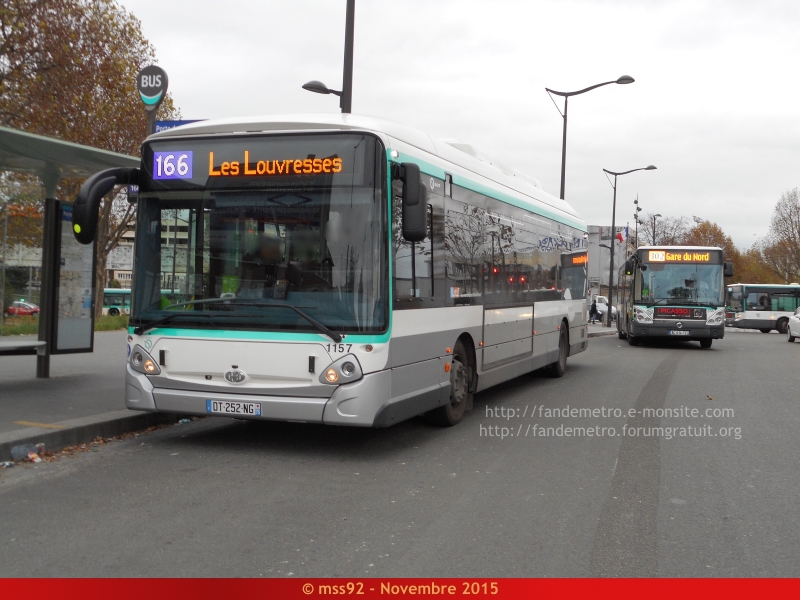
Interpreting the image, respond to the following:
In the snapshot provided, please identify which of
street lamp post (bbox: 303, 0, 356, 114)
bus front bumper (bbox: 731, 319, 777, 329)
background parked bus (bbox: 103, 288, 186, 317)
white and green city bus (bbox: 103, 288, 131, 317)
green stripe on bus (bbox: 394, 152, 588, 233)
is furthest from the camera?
white and green city bus (bbox: 103, 288, 131, 317)

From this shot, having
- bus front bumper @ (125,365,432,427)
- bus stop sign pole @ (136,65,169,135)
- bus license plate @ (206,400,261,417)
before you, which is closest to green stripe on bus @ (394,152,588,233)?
bus front bumper @ (125,365,432,427)

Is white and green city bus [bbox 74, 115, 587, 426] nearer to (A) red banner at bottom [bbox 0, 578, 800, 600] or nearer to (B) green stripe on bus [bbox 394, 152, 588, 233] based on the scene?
(B) green stripe on bus [bbox 394, 152, 588, 233]

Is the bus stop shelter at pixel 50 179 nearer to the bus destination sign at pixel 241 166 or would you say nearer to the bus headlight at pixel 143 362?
the bus destination sign at pixel 241 166

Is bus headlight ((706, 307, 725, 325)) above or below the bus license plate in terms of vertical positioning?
above

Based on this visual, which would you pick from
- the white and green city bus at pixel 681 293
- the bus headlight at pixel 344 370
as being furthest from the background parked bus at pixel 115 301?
the bus headlight at pixel 344 370

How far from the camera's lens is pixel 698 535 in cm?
542

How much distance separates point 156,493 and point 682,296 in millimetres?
21467

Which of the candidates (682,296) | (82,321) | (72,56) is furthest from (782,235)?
(82,321)

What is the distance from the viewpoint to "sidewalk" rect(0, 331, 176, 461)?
785cm

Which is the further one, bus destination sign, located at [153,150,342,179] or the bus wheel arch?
the bus wheel arch

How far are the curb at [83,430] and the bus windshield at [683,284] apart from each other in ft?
61.7

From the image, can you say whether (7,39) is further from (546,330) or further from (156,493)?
(156,493)

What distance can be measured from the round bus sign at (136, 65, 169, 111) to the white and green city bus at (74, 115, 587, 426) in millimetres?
2670

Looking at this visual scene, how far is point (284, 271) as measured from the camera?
25.1 feet
